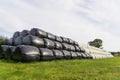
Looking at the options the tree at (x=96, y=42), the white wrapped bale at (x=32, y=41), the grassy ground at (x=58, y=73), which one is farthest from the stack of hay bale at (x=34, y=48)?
the tree at (x=96, y=42)

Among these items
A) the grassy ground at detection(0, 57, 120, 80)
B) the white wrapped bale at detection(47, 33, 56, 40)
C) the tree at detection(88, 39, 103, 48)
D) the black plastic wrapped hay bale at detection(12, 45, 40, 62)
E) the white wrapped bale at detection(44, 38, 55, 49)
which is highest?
the tree at detection(88, 39, 103, 48)

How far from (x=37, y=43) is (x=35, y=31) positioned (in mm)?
1982

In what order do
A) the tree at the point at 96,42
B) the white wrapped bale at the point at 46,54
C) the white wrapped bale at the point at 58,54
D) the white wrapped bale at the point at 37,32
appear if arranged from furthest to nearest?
the tree at the point at 96,42, the white wrapped bale at the point at 37,32, the white wrapped bale at the point at 58,54, the white wrapped bale at the point at 46,54

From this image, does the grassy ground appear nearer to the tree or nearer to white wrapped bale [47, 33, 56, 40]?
white wrapped bale [47, 33, 56, 40]

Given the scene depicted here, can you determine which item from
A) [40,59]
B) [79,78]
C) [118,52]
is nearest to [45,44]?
[40,59]

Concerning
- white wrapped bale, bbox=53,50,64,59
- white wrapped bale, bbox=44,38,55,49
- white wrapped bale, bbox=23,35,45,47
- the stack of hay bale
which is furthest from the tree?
white wrapped bale, bbox=23,35,45,47

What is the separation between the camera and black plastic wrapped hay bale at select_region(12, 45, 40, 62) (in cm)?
1656

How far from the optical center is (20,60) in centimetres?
1686

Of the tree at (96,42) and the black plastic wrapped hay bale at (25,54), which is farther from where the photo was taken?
the tree at (96,42)

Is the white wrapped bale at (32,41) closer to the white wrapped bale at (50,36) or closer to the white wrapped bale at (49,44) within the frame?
the white wrapped bale at (49,44)

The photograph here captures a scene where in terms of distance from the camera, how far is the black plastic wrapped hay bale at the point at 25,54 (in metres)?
16.6

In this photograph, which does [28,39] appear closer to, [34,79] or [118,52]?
[34,79]

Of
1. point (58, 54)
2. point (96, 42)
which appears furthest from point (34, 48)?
point (96, 42)

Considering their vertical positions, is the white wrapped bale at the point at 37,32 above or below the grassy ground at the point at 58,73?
above
